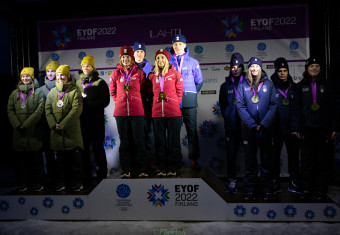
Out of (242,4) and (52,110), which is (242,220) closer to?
(52,110)

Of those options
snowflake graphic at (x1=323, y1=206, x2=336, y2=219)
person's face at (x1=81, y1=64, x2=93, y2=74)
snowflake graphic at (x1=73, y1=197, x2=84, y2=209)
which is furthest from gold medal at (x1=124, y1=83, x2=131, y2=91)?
snowflake graphic at (x1=323, y1=206, x2=336, y2=219)

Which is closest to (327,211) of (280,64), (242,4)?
(280,64)

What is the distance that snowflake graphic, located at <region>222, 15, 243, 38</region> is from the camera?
4926 millimetres

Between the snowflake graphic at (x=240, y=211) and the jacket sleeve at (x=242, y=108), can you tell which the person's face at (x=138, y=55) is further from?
the snowflake graphic at (x=240, y=211)

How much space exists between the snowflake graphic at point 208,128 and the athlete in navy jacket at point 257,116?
4.59 ft

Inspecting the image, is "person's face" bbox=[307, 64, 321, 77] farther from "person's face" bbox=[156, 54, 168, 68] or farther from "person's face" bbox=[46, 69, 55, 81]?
"person's face" bbox=[46, 69, 55, 81]

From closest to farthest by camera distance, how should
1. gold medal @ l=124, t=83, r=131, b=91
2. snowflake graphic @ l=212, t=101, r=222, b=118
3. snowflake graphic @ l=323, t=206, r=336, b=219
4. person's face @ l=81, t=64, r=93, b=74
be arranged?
snowflake graphic @ l=323, t=206, r=336, b=219, gold medal @ l=124, t=83, r=131, b=91, person's face @ l=81, t=64, r=93, b=74, snowflake graphic @ l=212, t=101, r=222, b=118

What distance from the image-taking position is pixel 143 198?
371 centimetres

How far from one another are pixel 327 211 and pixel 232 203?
0.99 meters

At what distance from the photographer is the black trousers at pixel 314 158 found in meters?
3.76

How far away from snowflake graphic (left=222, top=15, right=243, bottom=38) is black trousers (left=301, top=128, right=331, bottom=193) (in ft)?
6.28

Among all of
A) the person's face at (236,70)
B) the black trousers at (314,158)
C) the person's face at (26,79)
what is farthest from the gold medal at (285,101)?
the person's face at (26,79)

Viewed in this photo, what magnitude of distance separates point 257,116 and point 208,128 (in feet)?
4.96

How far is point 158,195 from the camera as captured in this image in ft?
12.1
